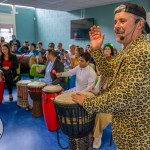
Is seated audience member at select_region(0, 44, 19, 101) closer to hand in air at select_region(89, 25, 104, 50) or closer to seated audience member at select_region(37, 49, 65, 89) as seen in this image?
seated audience member at select_region(37, 49, 65, 89)

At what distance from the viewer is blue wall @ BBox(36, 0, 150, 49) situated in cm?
743

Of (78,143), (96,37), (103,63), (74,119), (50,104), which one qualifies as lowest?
(78,143)

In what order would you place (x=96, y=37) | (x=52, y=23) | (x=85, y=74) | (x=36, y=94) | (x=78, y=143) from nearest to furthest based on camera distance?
(x=96, y=37)
(x=78, y=143)
(x=85, y=74)
(x=36, y=94)
(x=52, y=23)

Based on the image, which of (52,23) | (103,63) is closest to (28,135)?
(103,63)

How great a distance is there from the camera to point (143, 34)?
104 centimetres

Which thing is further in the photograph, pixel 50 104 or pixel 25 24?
pixel 25 24

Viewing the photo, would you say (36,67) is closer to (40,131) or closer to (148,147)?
(40,131)

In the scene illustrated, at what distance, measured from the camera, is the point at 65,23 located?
937 centimetres

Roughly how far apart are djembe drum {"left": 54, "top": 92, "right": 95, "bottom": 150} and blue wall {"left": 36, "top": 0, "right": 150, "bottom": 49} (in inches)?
225

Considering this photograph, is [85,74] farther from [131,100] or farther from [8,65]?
[8,65]

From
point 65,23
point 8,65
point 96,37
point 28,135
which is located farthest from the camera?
point 65,23

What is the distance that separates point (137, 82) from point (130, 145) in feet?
1.30

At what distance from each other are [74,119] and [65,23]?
26.9ft

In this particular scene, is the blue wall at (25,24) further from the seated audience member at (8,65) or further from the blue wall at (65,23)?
the seated audience member at (8,65)
